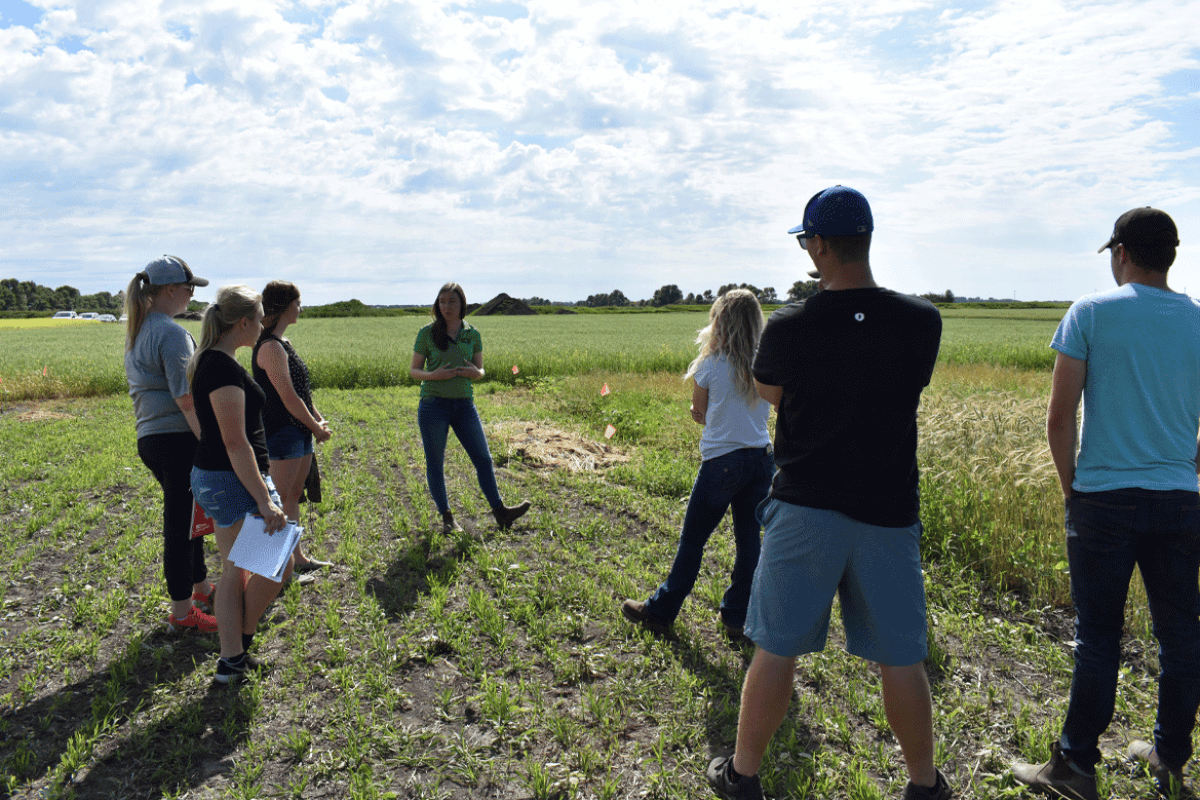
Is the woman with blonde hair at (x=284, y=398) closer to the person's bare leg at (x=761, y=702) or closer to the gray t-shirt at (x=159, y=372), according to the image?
the gray t-shirt at (x=159, y=372)

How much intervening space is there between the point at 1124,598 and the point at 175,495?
5050 mm

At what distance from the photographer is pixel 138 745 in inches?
128

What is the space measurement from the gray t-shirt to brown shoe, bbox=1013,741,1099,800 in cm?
482

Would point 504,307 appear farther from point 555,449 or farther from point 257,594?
point 257,594

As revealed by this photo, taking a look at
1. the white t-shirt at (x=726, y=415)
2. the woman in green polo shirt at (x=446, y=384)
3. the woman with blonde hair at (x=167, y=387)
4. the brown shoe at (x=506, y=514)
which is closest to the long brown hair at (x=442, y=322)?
the woman in green polo shirt at (x=446, y=384)

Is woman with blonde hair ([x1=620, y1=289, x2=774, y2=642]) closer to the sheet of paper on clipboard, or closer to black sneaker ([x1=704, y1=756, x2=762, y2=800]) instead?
black sneaker ([x1=704, y1=756, x2=762, y2=800])

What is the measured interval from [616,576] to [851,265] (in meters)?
3.42

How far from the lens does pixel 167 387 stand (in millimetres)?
4133

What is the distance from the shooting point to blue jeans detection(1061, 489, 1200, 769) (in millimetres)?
2609

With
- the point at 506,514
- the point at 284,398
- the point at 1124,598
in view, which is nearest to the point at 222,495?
the point at 284,398

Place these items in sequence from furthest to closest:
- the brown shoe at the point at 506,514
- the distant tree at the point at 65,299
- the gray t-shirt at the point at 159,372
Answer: the distant tree at the point at 65,299
the brown shoe at the point at 506,514
the gray t-shirt at the point at 159,372

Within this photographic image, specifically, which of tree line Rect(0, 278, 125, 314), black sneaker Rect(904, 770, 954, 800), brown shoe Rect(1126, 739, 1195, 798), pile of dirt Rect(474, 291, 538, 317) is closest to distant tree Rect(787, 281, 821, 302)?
black sneaker Rect(904, 770, 954, 800)

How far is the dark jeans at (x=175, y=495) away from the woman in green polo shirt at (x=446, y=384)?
7.00ft

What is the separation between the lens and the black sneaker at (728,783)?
8.58 ft
